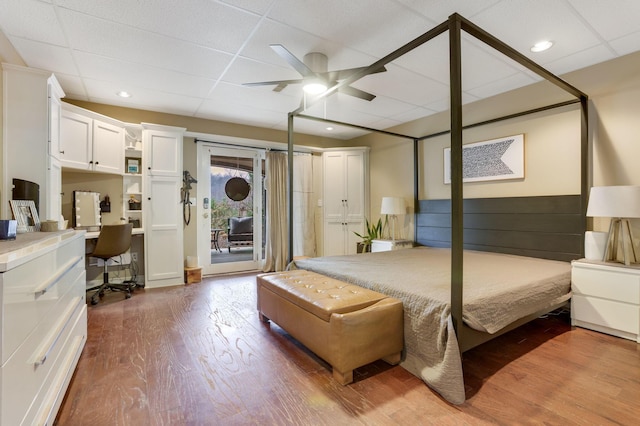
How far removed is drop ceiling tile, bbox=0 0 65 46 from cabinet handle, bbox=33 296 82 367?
81.8 inches

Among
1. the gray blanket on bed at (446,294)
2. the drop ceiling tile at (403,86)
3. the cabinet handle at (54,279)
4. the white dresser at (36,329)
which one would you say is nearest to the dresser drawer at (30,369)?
the white dresser at (36,329)

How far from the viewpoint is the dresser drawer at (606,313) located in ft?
7.78

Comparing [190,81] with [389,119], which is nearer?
[190,81]

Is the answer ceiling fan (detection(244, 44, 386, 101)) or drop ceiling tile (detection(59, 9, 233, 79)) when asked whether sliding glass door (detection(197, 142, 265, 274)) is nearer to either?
drop ceiling tile (detection(59, 9, 233, 79))

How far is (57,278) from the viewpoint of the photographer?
150 centimetres

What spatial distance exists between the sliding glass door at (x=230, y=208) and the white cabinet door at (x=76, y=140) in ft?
4.96

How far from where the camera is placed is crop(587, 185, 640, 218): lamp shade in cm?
238

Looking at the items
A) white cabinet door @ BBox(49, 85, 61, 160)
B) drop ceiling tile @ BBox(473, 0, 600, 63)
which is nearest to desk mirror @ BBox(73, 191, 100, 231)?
white cabinet door @ BBox(49, 85, 61, 160)

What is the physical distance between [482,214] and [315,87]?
2.68 meters

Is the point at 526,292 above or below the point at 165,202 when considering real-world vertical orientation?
below

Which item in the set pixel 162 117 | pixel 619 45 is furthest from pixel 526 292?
pixel 162 117

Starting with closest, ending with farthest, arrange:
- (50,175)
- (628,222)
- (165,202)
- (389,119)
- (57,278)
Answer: (57,278) < (628,222) < (50,175) < (165,202) < (389,119)

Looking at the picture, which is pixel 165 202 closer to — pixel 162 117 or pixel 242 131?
pixel 162 117

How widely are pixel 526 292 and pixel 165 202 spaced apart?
4393mm
